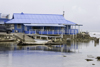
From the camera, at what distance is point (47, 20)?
45844 mm

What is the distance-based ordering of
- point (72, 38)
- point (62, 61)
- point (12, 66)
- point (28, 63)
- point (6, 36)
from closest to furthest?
point (12, 66) → point (28, 63) → point (62, 61) → point (6, 36) → point (72, 38)

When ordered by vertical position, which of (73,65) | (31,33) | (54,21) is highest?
(54,21)

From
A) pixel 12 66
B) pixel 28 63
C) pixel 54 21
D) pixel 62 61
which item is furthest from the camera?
pixel 54 21

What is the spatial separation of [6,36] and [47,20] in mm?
11410

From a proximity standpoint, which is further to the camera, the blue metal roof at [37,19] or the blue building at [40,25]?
the blue metal roof at [37,19]

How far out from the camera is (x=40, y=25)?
4162 cm

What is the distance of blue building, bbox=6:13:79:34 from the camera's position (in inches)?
1657

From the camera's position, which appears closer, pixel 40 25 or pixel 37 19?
pixel 40 25

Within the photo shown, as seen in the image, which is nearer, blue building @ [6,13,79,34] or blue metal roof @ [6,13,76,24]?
blue building @ [6,13,79,34]

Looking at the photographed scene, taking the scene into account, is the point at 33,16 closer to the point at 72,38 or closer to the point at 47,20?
the point at 47,20

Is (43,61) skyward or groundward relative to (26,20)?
groundward

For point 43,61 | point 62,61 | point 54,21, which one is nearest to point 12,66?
point 43,61

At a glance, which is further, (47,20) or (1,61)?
(47,20)

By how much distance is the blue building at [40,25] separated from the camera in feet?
138
